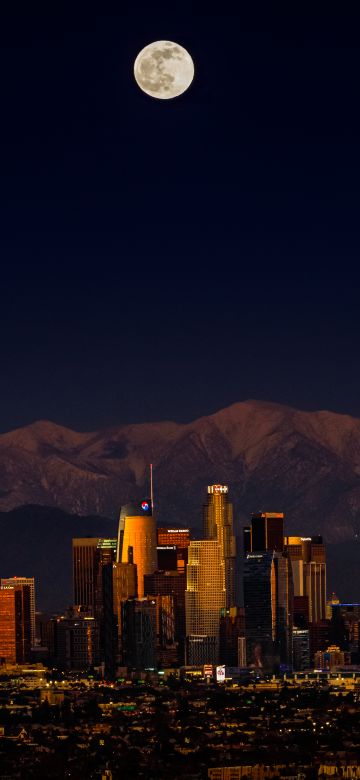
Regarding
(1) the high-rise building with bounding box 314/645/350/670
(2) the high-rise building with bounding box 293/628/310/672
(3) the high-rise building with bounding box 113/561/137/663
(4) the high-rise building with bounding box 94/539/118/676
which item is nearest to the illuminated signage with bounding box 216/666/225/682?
(4) the high-rise building with bounding box 94/539/118/676

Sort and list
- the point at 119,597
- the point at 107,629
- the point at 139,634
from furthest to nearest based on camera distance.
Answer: the point at 119,597 → the point at 107,629 → the point at 139,634

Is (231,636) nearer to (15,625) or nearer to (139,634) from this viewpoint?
(139,634)

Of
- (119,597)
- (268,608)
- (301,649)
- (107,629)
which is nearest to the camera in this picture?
(107,629)

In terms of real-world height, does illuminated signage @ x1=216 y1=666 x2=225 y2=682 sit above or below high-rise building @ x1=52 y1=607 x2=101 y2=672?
below

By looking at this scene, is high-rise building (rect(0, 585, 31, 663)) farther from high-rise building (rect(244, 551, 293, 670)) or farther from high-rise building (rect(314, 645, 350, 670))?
high-rise building (rect(314, 645, 350, 670))

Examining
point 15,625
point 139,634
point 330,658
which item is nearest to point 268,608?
point 330,658

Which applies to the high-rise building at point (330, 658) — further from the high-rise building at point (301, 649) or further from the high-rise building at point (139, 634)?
the high-rise building at point (139, 634)

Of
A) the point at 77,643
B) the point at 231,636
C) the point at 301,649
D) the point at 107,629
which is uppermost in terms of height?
the point at 107,629
